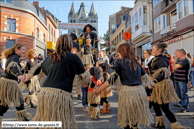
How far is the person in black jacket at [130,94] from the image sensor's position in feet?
8.41

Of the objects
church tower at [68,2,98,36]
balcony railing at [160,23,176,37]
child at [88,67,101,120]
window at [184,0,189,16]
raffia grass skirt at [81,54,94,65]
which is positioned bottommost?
child at [88,67,101,120]

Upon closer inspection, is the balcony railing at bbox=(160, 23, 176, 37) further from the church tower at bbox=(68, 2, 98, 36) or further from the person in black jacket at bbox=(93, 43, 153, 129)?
the church tower at bbox=(68, 2, 98, 36)

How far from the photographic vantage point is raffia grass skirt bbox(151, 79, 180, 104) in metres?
3.54

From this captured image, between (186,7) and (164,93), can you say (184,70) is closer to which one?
(164,93)

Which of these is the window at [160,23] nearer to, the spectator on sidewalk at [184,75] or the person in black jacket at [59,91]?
the spectator on sidewalk at [184,75]

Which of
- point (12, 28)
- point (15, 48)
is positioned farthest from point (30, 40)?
point (15, 48)

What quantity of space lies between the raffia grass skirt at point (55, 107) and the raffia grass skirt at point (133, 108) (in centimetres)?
90

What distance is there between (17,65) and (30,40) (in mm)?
19141

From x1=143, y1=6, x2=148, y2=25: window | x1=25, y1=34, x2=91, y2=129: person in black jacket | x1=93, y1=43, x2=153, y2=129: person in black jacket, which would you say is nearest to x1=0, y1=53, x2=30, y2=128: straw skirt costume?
x1=25, y1=34, x2=91, y2=129: person in black jacket

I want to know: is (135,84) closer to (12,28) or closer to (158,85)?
(158,85)

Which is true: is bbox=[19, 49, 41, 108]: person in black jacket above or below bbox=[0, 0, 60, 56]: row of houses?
below

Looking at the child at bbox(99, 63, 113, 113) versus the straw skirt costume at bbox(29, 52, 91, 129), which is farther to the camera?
the child at bbox(99, 63, 113, 113)

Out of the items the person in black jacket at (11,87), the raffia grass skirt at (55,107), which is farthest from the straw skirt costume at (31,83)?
the raffia grass skirt at (55,107)

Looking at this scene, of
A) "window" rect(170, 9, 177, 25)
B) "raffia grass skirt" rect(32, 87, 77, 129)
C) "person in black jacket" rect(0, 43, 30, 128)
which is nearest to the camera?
"raffia grass skirt" rect(32, 87, 77, 129)
